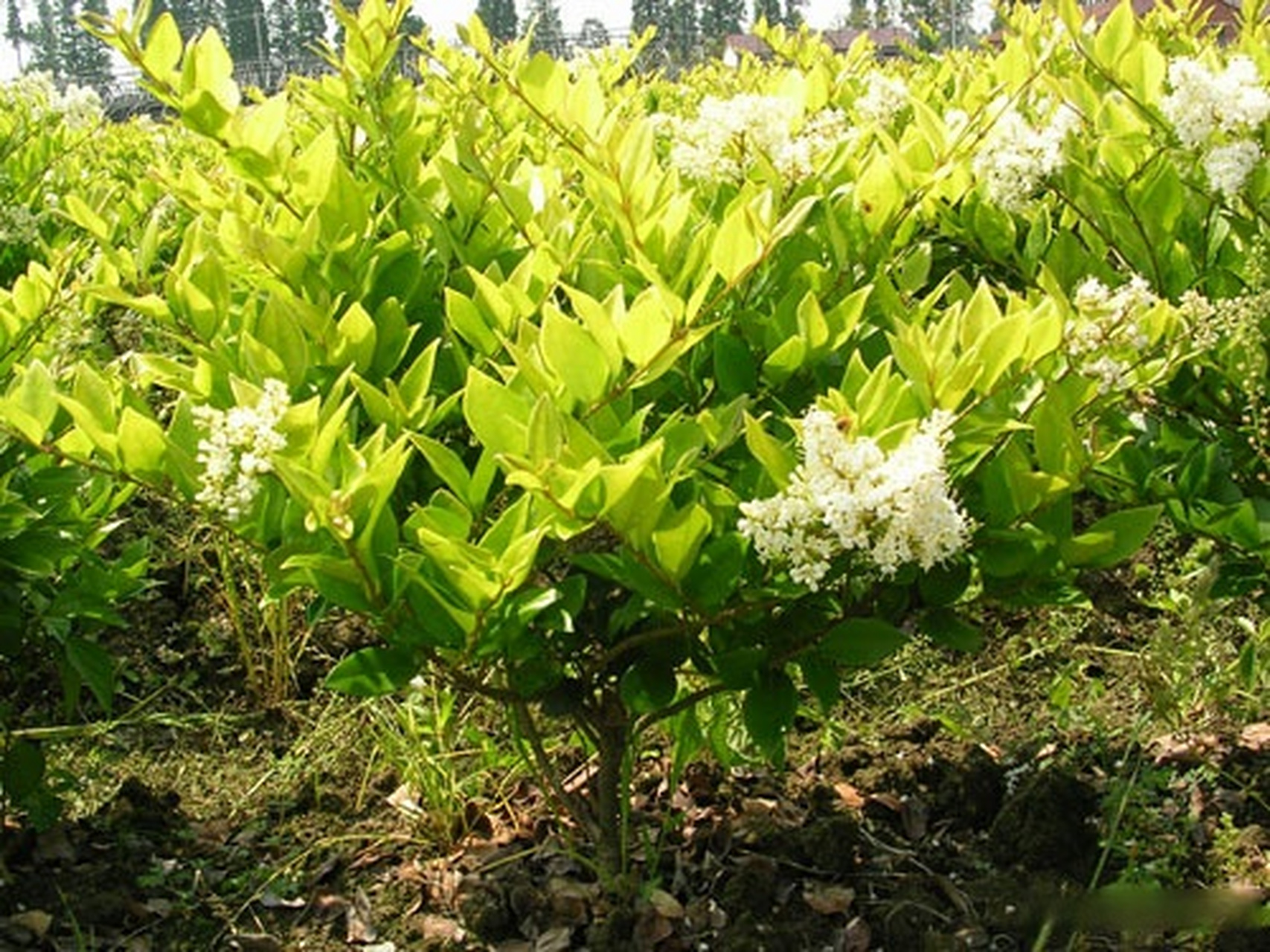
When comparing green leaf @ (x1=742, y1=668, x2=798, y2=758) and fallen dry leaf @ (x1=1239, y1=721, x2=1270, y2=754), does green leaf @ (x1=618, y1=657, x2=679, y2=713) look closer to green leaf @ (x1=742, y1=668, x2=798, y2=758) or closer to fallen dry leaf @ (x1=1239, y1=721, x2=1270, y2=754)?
green leaf @ (x1=742, y1=668, x2=798, y2=758)

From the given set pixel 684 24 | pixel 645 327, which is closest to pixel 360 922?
pixel 645 327

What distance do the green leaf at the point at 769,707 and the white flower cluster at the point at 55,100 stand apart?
348 cm

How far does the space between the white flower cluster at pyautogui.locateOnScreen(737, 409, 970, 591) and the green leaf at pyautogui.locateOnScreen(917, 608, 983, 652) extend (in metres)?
0.36

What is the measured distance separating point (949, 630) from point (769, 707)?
0.26 meters

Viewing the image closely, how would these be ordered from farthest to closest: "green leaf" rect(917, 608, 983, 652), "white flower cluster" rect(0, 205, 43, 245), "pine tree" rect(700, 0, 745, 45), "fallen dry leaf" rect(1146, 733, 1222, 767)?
"pine tree" rect(700, 0, 745, 45), "white flower cluster" rect(0, 205, 43, 245), "fallen dry leaf" rect(1146, 733, 1222, 767), "green leaf" rect(917, 608, 983, 652)

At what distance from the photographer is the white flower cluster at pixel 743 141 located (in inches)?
A: 86.7

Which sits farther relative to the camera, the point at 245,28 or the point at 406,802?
the point at 245,28

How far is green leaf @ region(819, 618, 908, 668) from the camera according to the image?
183 centimetres

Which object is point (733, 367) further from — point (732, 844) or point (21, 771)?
point (21, 771)

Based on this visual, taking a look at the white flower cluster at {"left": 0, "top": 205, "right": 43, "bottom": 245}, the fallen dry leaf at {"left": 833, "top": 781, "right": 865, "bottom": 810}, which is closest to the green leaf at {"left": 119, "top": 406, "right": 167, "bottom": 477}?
the fallen dry leaf at {"left": 833, "top": 781, "right": 865, "bottom": 810}

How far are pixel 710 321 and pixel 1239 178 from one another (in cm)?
80

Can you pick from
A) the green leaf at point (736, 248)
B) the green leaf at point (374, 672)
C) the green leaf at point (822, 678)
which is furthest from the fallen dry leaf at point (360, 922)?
the green leaf at point (736, 248)

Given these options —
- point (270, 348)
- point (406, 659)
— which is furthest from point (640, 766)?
point (270, 348)

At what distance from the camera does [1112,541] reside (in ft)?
6.07
